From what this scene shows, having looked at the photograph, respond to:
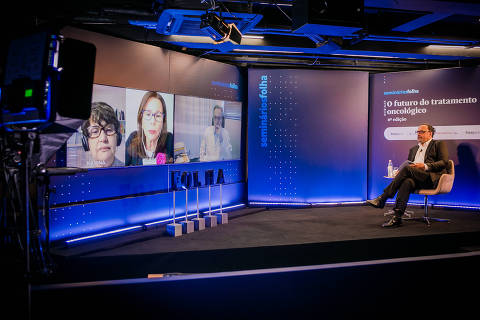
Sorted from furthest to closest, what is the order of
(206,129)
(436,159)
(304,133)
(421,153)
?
(304,133) → (206,129) → (421,153) → (436,159)

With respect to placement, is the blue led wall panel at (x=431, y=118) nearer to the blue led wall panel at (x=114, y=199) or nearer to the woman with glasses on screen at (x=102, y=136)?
the blue led wall panel at (x=114, y=199)

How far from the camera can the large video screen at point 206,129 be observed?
5941 mm

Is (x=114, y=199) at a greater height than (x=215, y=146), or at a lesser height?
lesser

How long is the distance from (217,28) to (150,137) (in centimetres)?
188

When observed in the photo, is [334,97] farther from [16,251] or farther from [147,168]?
[16,251]

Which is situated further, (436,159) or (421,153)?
(421,153)

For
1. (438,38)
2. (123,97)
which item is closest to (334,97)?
(438,38)

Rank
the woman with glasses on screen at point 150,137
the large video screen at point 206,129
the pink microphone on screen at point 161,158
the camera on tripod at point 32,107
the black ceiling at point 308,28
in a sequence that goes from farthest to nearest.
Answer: the large video screen at point 206,129
the pink microphone on screen at point 161,158
the woman with glasses on screen at point 150,137
the black ceiling at point 308,28
the camera on tripod at point 32,107

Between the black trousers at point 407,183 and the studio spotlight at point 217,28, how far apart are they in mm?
3182

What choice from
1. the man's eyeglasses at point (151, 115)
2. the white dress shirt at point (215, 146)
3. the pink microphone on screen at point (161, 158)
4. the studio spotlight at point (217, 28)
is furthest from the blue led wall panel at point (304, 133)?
the studio spotlight at point (217, 28)

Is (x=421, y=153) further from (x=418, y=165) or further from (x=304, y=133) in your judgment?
(x=304, y=133)

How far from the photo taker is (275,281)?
1.18m

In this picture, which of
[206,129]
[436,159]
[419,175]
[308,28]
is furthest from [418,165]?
[206,129]

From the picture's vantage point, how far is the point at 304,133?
733cm
